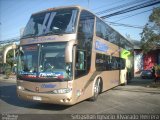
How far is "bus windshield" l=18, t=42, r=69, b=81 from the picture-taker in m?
9.19

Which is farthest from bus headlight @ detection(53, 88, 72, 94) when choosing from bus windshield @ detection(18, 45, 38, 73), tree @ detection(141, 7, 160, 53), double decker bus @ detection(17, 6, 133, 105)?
tree @ detection(141, 7, 160, 53)

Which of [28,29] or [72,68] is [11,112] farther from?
[28,29]

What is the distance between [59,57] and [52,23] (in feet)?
5.74

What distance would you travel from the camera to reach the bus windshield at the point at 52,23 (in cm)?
981

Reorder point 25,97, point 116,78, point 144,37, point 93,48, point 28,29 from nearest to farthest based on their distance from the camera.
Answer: point 25,97 < point 28,29 < point 93,48 < point 116,78 < point 144,37

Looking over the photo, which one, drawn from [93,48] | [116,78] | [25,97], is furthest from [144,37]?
[25,97]

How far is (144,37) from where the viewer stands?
24375mm

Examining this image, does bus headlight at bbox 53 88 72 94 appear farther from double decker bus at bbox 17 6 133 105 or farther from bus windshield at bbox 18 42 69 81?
bus windshield at bbox 18 42 69 81

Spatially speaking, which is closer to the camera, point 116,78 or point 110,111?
point 110,111

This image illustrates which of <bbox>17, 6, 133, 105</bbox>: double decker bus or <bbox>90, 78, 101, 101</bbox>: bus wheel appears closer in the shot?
<bbox>17, 6, 133, 105</bbox>: double decker bus

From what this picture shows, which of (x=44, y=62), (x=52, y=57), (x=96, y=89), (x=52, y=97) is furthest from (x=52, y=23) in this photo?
(x=96, y=89)

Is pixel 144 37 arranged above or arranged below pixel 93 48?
above

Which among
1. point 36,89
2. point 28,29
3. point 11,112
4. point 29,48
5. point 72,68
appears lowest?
point 11,112

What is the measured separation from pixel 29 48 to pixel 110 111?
4269 millimetres
